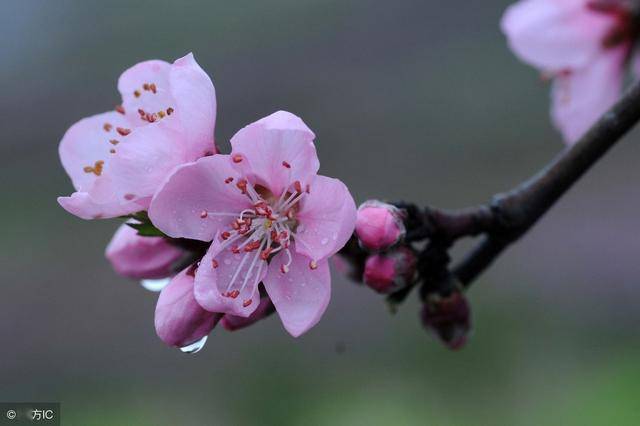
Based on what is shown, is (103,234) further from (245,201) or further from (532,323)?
(245,201)

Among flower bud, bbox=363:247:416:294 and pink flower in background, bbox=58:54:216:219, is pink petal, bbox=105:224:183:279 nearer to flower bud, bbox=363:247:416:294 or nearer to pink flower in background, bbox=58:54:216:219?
pink flower in background, bbox=58:54:216:219

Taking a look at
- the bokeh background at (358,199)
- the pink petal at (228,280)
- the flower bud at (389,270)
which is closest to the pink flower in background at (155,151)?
the pink petal at (228,280)

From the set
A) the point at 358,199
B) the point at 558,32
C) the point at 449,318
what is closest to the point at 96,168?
the point at 449,318


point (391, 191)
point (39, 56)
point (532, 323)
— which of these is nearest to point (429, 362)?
point (532, 323)

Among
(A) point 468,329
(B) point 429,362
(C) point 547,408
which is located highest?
(A) point 468,329

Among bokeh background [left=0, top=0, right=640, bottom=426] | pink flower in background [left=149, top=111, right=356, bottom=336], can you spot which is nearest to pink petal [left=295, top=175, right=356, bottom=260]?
pink flower in background [left=149, top=111, right=356, bottom=336]
